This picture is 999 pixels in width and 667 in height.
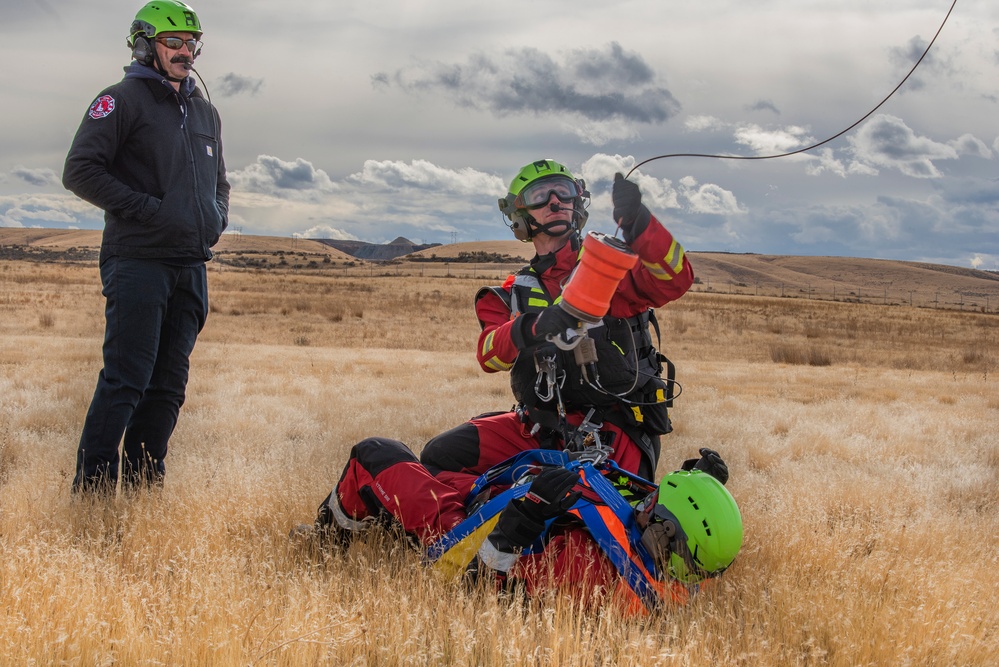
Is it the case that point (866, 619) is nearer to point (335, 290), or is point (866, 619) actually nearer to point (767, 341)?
point (767, 341)

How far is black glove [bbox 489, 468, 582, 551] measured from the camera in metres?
3.34

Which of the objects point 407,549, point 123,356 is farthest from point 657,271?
point 123,356

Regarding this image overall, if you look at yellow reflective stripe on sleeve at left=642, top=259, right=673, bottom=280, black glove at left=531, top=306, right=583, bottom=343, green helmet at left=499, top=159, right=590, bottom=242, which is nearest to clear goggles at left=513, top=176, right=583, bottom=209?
green helmet at left=499, top=159, right=590, bottom=242

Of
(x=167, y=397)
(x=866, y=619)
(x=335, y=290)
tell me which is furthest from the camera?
(x=335, y=290)

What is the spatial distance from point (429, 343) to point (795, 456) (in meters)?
15.6

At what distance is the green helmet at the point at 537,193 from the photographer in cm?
491

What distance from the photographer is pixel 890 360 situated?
24.5m

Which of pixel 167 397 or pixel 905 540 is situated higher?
pixel 167 397

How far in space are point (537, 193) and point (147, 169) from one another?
254 cm

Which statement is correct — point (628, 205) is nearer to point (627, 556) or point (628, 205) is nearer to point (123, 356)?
point (627, 556)

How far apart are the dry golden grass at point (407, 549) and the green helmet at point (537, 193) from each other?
2.10 m

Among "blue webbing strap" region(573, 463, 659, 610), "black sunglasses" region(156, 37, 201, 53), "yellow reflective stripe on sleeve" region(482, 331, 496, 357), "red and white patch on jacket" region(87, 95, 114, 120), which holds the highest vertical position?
"black sunglasses" region(156, 37, 201, 53)

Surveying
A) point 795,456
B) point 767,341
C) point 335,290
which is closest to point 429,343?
point 767,341

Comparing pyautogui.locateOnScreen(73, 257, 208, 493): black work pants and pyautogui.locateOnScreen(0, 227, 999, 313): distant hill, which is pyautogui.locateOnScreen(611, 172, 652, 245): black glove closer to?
pyautogui.locateOnScreen(73, 257, 208, 493): black work pants
